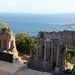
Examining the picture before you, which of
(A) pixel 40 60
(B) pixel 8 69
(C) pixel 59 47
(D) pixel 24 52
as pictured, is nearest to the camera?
(B) pixel 8 69

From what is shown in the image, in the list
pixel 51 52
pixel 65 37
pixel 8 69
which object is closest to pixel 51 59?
pixel 51 52

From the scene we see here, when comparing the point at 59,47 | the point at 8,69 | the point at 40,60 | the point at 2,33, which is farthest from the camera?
the point at 2,33

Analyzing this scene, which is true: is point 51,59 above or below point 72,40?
below

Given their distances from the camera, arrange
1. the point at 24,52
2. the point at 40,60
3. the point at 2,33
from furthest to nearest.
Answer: the point at 24,52 → the point at 2,33 → the point at 40,60

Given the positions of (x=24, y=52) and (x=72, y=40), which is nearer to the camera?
(x=72, y=40)

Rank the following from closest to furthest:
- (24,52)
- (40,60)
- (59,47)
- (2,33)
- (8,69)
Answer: (8,69) → (59,47) → (40,60) → (2,33) → (24,52)

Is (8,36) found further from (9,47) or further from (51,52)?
(51,52)

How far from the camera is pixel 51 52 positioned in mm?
20469

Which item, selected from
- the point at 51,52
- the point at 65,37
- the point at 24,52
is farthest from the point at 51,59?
the point at 24,52

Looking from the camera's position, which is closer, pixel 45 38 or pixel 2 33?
pixel 45 38

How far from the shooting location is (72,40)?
20.3 metres

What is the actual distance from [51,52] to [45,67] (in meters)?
1.12

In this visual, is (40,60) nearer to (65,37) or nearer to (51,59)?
(51,59)

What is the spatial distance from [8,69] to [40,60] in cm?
969
